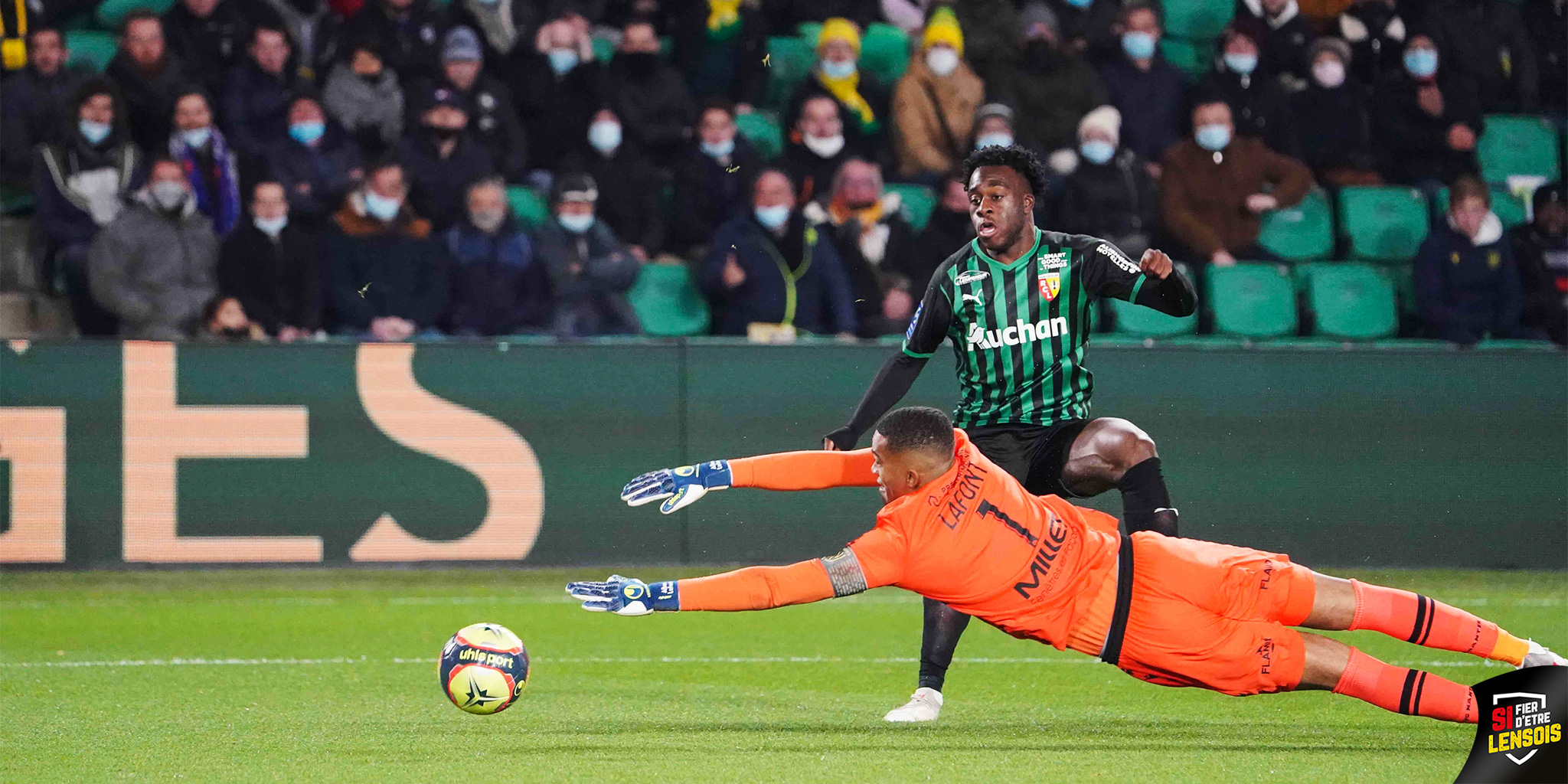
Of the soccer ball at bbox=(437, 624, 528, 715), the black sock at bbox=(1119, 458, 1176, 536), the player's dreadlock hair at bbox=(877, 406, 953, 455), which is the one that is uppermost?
the player's dreadlock hair at bbox=(877, 406, 953, 455)

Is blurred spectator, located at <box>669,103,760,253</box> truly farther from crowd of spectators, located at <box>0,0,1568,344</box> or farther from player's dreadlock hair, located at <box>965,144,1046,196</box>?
player's dreadlock hair, located at <box>965,144,1046,196</box>

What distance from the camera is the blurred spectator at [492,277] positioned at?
11906 mm

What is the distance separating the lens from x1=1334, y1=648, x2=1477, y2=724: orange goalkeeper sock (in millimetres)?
5402

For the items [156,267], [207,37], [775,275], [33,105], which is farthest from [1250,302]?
[33,105]

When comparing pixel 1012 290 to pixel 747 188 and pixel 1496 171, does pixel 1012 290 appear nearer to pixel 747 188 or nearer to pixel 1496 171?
pixel 747 188

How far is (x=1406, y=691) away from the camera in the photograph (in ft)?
17.8

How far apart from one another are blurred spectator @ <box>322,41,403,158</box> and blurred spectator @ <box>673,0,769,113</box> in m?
2.27

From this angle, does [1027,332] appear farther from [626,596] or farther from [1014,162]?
[626,596]

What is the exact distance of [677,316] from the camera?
1242 centimetres

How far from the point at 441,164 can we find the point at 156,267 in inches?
82.5

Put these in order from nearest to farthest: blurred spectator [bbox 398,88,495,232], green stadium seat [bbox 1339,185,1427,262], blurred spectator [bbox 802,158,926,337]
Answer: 1. blurred spectator [bbox 802,158,926,337]
2. blurred spectator [bbox 398,88,495,232]
3. green stadium seat [bbox 1339,185,1427,262]

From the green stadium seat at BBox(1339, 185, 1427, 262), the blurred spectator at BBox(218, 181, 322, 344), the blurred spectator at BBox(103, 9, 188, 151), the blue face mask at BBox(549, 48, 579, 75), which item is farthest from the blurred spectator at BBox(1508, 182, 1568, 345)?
the blurred spectator at BBox(103, 9, 188, 151)

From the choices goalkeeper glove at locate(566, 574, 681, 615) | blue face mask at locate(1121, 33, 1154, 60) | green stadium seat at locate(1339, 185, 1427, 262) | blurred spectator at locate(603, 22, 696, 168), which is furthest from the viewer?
blue face mask at locate(1121, 33, 1154, 60)

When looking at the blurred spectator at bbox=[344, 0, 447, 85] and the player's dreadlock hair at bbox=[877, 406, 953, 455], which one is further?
the blurred spectator at bbox=[344, 0, 447, 85]
